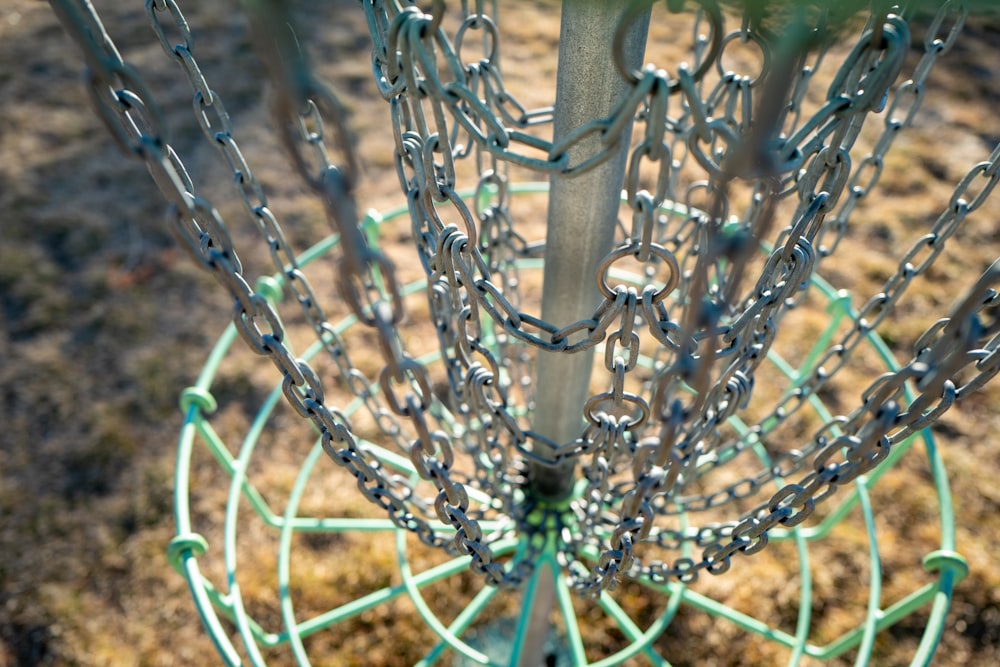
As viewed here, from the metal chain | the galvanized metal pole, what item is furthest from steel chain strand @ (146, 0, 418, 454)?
the galvanized metal pole

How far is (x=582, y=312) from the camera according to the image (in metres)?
0.59

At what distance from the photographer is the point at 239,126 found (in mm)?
1841

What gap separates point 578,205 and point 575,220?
0.6 inches

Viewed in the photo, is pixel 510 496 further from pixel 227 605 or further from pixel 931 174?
pixel 931 174

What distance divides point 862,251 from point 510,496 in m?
1.18

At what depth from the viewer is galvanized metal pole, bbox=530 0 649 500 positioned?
42cm

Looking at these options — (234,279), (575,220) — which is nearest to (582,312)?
(575,220)

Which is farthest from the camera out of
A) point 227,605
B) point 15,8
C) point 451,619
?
point 15,8

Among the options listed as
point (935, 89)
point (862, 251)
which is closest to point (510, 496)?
point (862, 251)

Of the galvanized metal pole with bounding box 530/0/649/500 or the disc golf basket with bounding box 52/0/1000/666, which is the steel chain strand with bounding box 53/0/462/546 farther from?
the galvanized metal pole with bounding box 530/0/649/500

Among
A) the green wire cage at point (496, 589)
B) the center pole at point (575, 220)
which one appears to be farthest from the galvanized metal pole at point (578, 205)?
the green wire cage at point (496, 589)

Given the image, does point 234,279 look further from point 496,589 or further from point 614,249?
point 496,589

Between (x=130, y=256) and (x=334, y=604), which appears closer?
(x=334, y=604)

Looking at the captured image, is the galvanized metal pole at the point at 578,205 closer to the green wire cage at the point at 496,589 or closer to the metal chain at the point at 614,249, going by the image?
the metal chain at the point at 614,249
